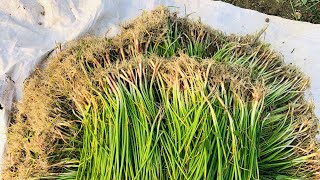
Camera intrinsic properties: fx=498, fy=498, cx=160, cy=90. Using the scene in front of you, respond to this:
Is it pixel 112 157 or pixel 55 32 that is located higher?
pixel 55 32

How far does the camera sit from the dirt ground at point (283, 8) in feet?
6.72

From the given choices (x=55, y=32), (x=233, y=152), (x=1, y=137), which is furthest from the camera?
(x=55, y=32)

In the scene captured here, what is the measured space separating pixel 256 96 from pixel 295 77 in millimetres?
253

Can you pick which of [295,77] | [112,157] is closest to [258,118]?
[295,77]

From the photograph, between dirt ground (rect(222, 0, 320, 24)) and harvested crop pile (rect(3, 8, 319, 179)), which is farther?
dirt ground (rect(222, 0, 320, 24))

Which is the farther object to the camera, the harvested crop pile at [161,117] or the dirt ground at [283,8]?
the dirt ground at [283,8]

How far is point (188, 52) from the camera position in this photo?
4.72 ft

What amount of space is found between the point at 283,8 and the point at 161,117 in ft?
3.44

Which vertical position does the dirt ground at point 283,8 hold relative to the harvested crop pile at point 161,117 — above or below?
above

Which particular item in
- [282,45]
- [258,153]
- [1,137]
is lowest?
[1,137]

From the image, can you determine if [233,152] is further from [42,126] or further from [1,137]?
[1,137]

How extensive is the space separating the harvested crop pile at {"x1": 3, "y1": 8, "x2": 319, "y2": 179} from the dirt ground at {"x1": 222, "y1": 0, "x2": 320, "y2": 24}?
0.66 metres

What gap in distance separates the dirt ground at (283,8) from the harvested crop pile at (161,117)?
25.8 inches

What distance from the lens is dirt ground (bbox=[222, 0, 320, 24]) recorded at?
2049mm
